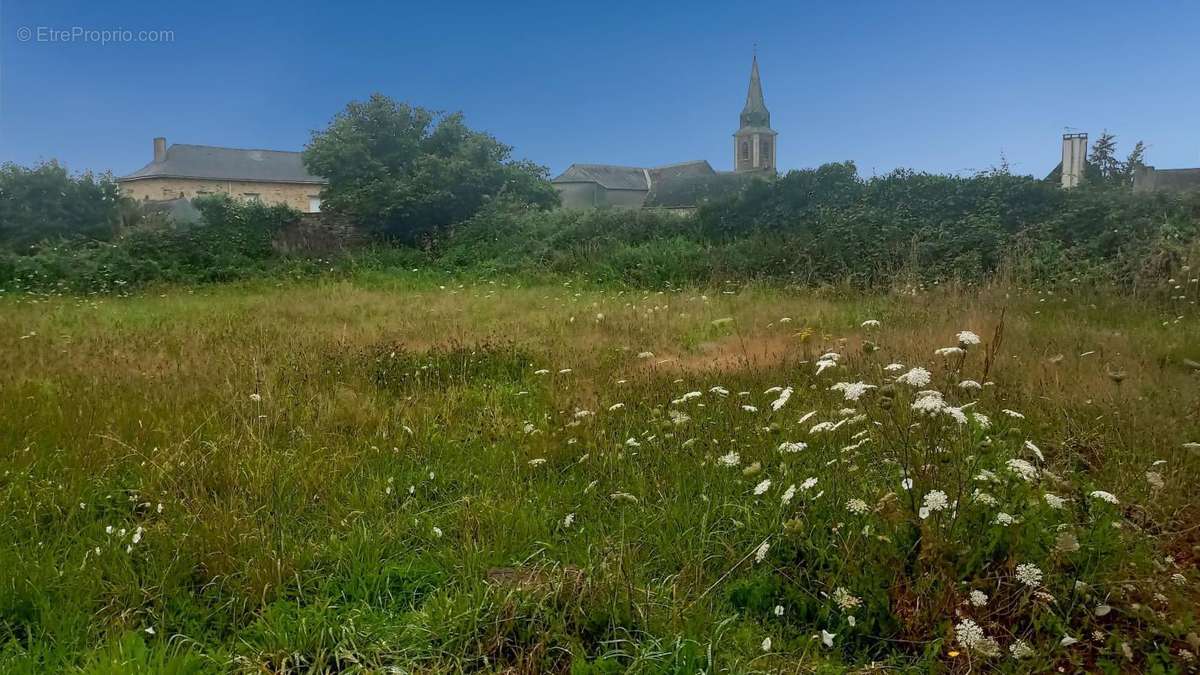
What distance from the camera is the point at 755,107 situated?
202 feet

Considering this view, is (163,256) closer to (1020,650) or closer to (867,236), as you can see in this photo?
(867,236)

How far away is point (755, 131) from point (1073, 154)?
141 feet

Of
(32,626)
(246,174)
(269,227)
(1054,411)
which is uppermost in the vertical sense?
(246,174)

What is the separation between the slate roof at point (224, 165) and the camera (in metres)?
43.6

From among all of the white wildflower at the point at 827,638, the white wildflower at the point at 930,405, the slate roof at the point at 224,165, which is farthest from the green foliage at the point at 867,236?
the slate roof at the point at 224,165

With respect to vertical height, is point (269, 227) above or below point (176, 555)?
above

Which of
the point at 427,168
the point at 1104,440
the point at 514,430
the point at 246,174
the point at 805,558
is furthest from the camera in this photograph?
the point at 246,174

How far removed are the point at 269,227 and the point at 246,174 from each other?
110 ft

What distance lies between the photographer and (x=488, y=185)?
19328 millimetres

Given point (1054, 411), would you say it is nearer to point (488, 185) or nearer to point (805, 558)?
point (805, 558)

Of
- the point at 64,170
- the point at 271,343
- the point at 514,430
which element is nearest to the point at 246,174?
the point at 64,170

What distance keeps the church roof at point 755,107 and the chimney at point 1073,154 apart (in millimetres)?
43603

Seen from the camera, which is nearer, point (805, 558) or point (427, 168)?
point (805, 558)

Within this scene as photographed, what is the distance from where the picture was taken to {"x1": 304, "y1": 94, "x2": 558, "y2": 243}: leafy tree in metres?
18.1
